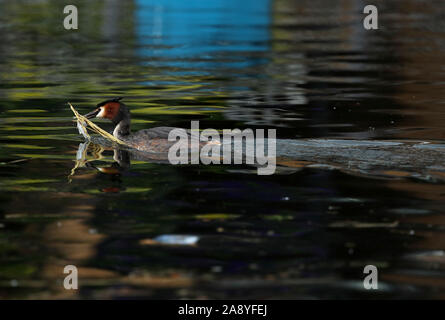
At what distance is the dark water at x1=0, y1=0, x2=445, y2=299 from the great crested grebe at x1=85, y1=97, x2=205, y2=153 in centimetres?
45

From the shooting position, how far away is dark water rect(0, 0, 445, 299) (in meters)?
8.76

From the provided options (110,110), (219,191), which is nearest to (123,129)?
(110,110)

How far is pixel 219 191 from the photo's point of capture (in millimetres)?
11906

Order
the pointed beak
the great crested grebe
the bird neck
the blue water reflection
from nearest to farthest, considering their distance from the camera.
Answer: the great crested grebe < the bird neck < the pointed beak < the blue water reflection

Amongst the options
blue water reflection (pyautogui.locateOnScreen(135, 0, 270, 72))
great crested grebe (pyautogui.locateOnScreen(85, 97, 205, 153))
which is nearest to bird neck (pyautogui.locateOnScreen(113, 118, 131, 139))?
great crested grebe (pyautogui.locateOnScreen(85, 97, 205, 153))

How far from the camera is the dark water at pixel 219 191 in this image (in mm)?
8758

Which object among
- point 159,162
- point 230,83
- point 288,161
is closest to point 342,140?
point 288,161

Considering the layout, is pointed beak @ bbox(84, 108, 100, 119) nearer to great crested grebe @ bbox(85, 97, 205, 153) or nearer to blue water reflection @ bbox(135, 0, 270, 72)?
great crested grebe @ bbox(85, 97, 205, 153)

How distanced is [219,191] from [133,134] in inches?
132

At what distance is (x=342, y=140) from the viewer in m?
15.1

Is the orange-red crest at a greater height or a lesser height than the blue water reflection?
lesser
